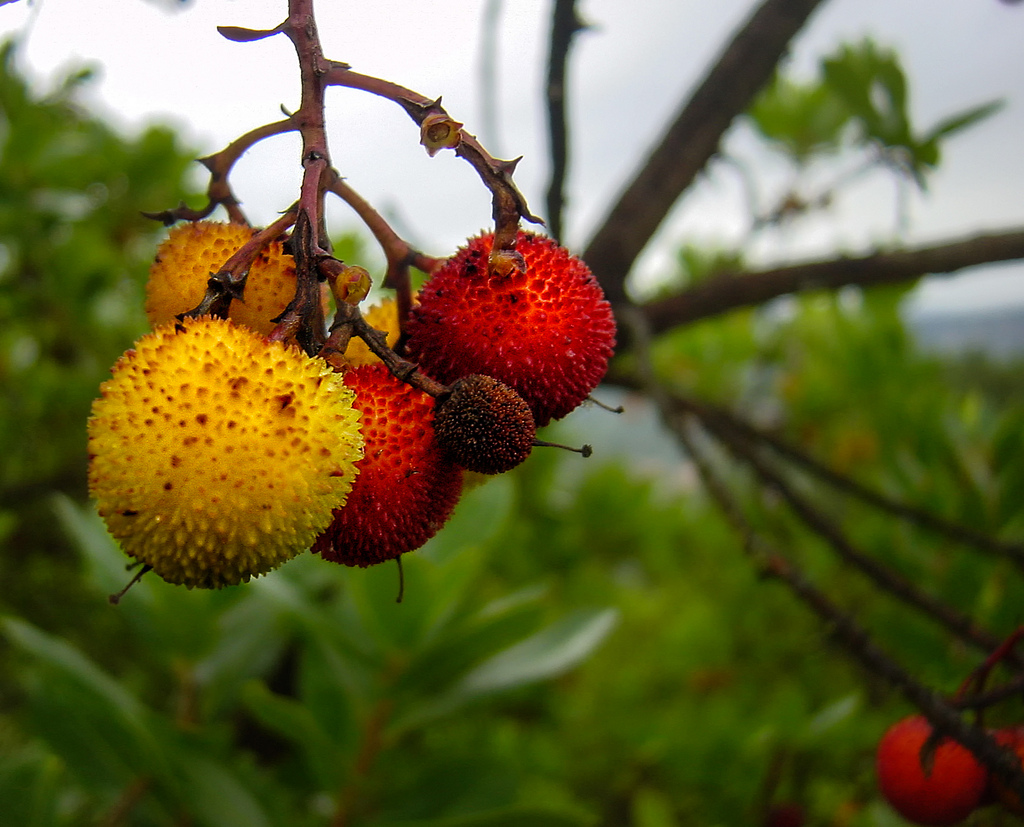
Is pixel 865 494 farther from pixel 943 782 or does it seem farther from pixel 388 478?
pixel 388 478

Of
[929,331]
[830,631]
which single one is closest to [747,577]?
[929,331]

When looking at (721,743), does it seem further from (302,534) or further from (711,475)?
(302,534)

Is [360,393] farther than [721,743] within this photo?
No

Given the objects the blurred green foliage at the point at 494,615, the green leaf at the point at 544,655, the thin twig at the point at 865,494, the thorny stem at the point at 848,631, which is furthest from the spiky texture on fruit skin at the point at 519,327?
the thin twig at the point at 865,494

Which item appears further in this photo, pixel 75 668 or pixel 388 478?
pixel 75 668

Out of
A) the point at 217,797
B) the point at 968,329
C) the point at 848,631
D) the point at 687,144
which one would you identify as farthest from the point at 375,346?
the point at 968,329

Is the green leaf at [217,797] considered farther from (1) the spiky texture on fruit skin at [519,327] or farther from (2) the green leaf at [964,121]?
(2) the green leaf at [964,121]

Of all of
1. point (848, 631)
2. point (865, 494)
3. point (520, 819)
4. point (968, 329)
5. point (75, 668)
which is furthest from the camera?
point (968, 329)
